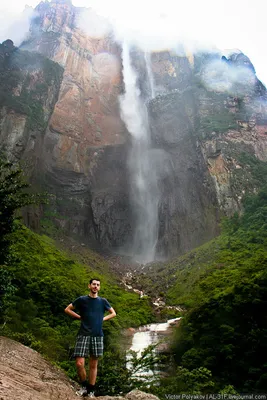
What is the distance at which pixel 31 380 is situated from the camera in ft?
18.2

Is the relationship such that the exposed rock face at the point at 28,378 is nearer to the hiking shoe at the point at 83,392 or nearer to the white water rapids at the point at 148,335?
the hiking shoe at the point at 83,392

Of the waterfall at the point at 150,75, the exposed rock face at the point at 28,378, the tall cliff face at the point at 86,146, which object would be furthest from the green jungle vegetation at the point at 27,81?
the exposed rock face at the point at 28,378

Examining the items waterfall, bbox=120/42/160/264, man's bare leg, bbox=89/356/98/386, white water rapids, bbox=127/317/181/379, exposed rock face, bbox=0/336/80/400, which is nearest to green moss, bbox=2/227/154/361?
white water rapids, bbox=127/317/181/379

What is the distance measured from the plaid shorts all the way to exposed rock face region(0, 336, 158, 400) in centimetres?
68

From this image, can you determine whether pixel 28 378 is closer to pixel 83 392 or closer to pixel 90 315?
pixel 83 392

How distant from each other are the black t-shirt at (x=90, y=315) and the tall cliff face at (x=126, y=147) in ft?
121

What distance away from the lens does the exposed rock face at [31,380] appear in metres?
4.77

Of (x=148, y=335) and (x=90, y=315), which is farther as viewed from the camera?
(x=148, y=335)

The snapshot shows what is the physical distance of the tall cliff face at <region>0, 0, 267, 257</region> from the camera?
4350cm

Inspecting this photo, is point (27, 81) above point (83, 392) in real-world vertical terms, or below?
above

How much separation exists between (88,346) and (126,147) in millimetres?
54827

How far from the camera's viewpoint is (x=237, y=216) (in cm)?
3756

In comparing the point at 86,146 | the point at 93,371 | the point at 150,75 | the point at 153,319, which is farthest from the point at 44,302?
the point at 150,75

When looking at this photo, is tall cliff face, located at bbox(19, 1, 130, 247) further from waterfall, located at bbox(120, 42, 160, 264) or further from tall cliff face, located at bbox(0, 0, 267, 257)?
waterfall, located at bbox(120, 42, 160, 264)
